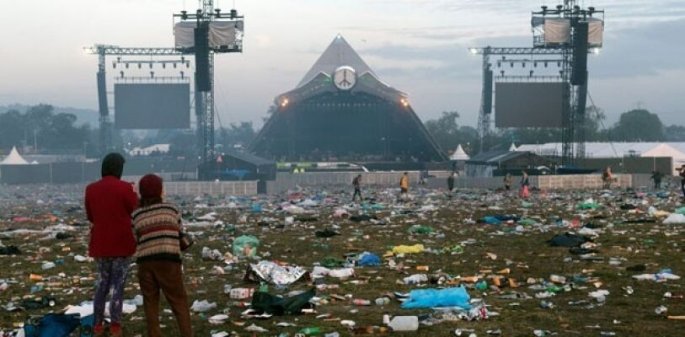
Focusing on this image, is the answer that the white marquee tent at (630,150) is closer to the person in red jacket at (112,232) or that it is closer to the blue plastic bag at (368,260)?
the blue plastic bag at (368,260)

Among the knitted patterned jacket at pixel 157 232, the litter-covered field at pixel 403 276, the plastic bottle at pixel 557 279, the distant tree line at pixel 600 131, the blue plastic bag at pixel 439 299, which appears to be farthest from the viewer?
the distant tree line at pixel 600 131

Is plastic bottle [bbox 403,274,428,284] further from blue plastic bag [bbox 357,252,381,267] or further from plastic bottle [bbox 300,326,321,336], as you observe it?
plastic bottle [bbox 300,326,321,336]

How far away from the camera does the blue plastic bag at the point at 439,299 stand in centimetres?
754

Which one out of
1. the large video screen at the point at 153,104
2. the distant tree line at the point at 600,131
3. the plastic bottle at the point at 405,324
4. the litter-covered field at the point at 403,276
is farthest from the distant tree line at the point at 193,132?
the plastic bottle at the point at 405,324

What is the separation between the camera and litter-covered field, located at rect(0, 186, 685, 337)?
6.90m

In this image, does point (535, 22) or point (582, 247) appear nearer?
point (582, 247)

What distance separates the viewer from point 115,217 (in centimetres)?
626

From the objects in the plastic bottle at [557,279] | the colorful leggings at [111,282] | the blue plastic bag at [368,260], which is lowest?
the blue plastic bag at [368,260]

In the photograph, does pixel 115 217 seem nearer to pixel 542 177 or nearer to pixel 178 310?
pixel 178 310

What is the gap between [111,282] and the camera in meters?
6.38

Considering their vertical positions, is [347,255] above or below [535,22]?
below

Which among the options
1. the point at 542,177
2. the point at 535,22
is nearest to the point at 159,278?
the point at 542,177

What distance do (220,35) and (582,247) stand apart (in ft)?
93.8

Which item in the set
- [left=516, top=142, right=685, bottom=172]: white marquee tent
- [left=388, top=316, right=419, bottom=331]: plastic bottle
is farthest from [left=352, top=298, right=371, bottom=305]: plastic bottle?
[left=516, top=142, right=685, bottom=172]: white marquee tent
